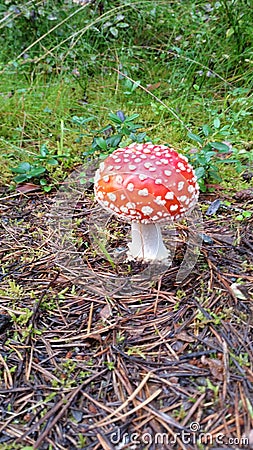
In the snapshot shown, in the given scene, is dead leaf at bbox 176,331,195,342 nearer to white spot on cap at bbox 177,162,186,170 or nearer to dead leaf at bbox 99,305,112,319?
dead leaf at bbox 99,305,112,319

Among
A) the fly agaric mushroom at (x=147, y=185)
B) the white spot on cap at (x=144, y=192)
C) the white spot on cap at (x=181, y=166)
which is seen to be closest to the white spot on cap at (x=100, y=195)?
the fly agaric mushroom at (x=147, y=185)

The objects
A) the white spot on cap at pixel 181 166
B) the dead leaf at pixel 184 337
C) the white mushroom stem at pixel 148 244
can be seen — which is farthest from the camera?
the white mushroom stem at pixel 148 244

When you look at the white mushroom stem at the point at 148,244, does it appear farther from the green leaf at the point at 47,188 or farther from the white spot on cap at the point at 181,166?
the green leaf at the point at 47,188

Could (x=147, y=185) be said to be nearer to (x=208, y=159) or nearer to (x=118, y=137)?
(x=208, y=159)

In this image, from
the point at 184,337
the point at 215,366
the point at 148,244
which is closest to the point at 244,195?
the point at 148,244

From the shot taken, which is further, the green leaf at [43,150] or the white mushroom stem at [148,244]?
the green leaf at [43,150]

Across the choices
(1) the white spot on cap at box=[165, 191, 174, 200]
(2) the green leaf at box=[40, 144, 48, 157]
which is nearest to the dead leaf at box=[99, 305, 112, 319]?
(1) the white spot on cap at box=[165, 191, 174, 200]

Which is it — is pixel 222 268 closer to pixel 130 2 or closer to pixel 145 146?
pixel 145 146
